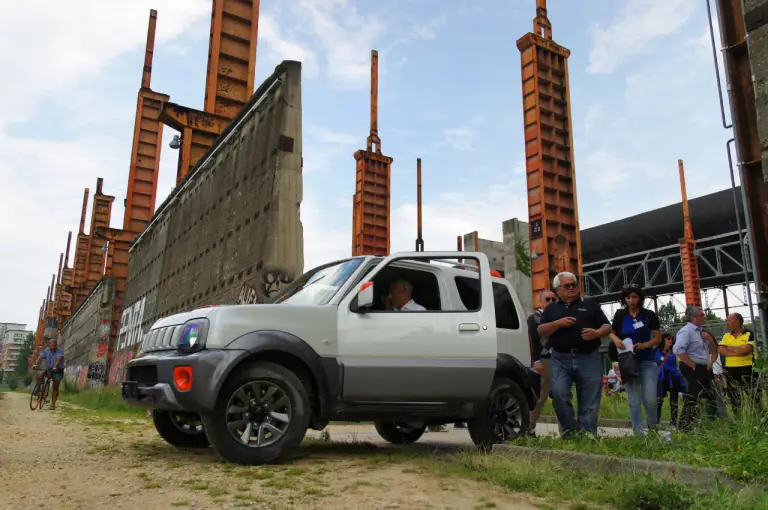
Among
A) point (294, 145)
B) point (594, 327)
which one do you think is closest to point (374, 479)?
point (594, 327)

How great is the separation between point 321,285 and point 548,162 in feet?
41.2

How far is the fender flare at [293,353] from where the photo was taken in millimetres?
5109

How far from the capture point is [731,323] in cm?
844

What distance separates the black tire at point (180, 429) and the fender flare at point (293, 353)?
5.28 ft

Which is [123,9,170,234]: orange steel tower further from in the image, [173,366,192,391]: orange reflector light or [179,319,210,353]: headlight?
[173,366,192,391]: orange reflector light

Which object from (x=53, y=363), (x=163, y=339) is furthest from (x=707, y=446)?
(x=53, y=363)

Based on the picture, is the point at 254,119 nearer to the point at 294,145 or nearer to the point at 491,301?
the point at 294,145

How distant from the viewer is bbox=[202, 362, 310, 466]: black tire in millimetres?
5004

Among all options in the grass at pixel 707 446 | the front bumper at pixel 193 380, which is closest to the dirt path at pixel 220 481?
the front bumper at pixel 193 380

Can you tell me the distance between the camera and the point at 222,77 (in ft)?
57.1

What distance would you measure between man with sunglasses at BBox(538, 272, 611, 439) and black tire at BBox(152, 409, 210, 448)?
3.70 m

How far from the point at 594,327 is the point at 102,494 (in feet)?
15.9

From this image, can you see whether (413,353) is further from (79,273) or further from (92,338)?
(79,273)

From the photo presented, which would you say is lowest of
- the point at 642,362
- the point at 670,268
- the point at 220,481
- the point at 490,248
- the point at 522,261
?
the point at 220,481
